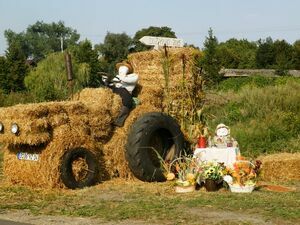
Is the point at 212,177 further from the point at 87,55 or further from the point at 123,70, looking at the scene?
the point at 87,55

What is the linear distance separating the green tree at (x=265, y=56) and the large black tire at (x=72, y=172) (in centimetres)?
6847

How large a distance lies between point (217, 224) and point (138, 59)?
254 inches

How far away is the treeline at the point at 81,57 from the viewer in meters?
31.1

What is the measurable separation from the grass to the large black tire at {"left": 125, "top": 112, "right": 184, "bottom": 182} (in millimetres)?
442

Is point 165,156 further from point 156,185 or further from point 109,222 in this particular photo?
point 109,222

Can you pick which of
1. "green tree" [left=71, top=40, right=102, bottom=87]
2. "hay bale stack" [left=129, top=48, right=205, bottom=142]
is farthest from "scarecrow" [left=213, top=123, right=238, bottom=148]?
"green tree" [left=71, top=40, right=102, bottom=87]

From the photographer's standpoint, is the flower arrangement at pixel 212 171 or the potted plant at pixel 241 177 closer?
the potted plant at pixel 241 177

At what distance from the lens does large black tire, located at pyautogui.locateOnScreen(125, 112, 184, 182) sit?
10.9 m

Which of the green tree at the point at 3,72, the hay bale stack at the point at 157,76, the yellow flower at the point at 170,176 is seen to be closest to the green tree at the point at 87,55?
the green tree at the point at 3,72

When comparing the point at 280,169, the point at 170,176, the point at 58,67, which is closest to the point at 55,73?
the point at 58,67

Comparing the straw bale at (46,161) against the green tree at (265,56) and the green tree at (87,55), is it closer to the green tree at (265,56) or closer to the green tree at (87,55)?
the green tree at (87,55)

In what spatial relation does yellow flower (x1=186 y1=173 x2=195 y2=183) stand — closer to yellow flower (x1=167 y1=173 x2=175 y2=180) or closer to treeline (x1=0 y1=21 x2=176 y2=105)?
yellow flower (x1=167 y1=173 x2=175 y2=180)

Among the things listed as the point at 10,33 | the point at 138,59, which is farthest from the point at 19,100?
the point at 10,33

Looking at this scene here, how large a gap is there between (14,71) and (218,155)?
4140 centimetres
